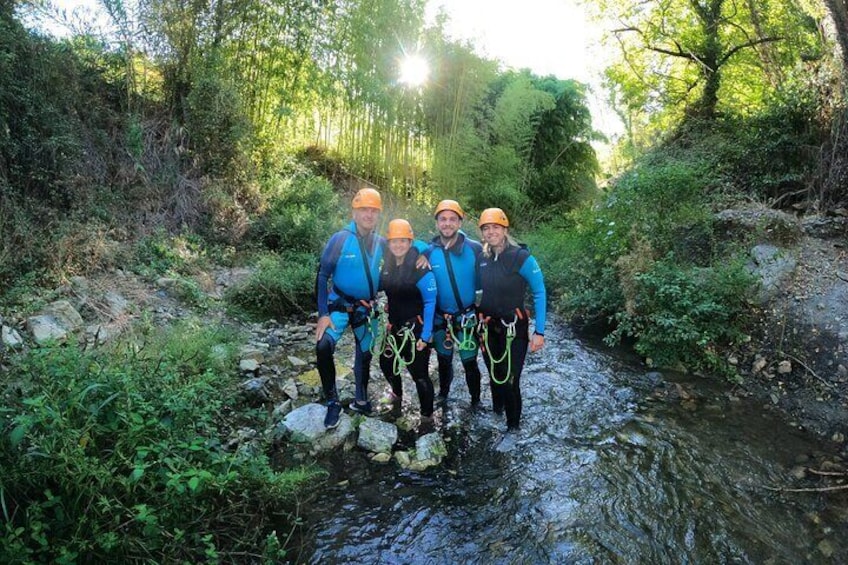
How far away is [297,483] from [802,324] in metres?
5.54

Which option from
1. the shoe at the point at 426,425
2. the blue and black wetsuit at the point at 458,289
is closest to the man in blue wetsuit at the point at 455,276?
the blue and black wetsuit at the point at 458,289

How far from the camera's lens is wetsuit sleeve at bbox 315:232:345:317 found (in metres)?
4.15

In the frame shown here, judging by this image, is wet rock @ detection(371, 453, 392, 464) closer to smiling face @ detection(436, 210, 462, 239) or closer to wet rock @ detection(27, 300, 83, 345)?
smiling face @ detection(436, 210, 462, 239)

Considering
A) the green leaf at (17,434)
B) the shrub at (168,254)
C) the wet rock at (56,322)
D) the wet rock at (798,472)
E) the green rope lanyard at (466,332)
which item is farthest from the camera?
the shrub at (168,254)

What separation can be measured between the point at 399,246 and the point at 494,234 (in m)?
0.78

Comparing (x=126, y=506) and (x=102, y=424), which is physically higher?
(x=102, y=424)

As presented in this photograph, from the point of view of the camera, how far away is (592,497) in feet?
11.6

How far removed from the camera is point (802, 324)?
17.9 feet

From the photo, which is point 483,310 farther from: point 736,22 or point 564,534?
point 736,22

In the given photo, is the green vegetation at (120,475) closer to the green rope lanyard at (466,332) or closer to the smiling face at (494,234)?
the green rope lanyard at (466,332)

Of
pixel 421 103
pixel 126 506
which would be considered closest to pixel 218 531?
pixel 126 506

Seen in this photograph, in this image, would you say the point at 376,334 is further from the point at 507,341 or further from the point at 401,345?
the point at 507,341

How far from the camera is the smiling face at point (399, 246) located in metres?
4.07

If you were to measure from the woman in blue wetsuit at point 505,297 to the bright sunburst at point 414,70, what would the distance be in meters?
8.46
